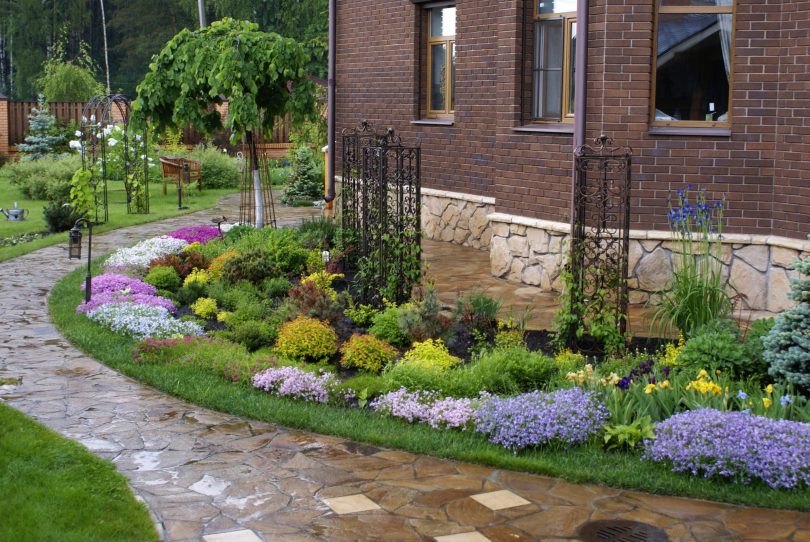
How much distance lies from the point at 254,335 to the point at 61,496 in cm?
349

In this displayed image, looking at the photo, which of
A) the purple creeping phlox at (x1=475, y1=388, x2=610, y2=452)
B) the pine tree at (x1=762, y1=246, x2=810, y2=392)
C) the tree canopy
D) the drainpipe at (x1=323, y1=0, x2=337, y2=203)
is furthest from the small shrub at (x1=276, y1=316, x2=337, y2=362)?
the drainpipe at (x1=323, y1=0, x2=337, y2=203)

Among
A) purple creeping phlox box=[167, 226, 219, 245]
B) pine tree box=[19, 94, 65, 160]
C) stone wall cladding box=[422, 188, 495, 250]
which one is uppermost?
pine tree box=[19, 94, 65, 160]

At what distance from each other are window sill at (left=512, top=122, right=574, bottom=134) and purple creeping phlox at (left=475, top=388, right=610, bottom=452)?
16.2ft

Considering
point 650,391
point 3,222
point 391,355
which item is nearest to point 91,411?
point 391,355

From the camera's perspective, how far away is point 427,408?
6.64 metres

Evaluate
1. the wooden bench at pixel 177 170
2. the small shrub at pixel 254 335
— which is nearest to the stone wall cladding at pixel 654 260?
the small shrub at pixel 254 335

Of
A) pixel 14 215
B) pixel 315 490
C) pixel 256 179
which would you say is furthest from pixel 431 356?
pixel 14 215

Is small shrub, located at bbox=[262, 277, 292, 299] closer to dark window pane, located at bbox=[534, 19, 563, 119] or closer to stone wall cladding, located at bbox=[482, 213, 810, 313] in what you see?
stone wall cladding, located at bbox=[482, 213, 810, 313]

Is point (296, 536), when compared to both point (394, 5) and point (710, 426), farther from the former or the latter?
point (394, 5)

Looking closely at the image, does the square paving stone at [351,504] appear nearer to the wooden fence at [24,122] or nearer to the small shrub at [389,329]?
the small shrub at [389,329]

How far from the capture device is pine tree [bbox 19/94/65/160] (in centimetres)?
2884

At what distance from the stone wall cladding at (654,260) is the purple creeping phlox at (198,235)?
4581 mm

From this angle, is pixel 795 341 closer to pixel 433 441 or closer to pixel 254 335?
pixel 433 441

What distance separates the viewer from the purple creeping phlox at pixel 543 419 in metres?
6.02
